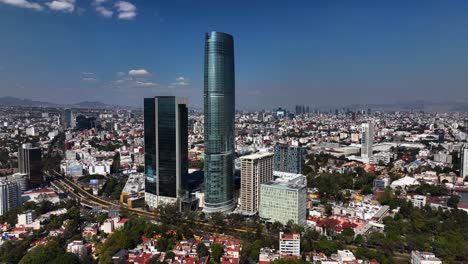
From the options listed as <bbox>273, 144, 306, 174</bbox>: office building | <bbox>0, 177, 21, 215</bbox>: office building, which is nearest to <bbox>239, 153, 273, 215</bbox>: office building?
<bbox>273, 144, 306, 174</bbox>: office building

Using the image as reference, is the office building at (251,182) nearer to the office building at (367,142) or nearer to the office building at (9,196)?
the office building at (9,196)

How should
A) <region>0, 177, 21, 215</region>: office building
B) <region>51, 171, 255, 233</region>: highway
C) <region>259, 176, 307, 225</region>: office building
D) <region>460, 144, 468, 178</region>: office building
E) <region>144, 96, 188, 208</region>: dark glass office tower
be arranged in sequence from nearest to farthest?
<region>259, 176, 307, 225</region>: office building < <region>51, 171, 255, 233</region>: highway < <region>144, 96, 188, 208</region>: dark glass office tower < <region>0, 177, 21, 215</region>: office building < <region>460, 144, 468, 178</region>: office building

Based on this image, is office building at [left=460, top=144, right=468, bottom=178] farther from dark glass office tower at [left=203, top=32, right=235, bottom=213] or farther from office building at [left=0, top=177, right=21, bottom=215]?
office building at [left=0, top=177, right=21, bottom=215]

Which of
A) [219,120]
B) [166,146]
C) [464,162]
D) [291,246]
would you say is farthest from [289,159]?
[291,246]

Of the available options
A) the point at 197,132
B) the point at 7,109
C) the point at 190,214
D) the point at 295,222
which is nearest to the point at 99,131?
the point at 7,109

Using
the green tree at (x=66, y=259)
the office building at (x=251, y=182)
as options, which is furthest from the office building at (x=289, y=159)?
the green tree at (x=66, y=259)

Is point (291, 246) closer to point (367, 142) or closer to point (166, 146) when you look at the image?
point (166, 146)
